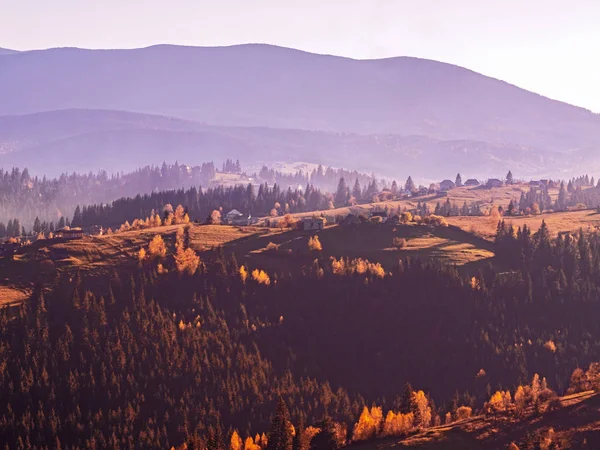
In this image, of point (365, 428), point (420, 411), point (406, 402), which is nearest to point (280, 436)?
point (365, 428)

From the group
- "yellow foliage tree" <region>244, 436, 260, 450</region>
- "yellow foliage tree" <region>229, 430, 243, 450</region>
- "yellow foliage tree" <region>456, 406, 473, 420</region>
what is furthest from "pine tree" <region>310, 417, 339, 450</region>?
"yellow foliage tree" <region>456, 406, 473, 420</region>

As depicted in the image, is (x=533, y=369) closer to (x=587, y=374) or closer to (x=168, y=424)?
(x=587, y=374)

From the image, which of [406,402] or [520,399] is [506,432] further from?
[406,402]

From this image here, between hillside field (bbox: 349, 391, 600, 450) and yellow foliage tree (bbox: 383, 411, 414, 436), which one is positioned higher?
hillside field (bbox: 349, 391, 600, 450)

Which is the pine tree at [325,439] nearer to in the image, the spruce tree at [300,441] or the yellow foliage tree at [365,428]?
the spruce tree at [300,441]

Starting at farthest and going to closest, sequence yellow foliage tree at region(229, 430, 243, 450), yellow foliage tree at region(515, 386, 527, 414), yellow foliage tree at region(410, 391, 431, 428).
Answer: yellow foliage tree at region(229, 430, 243, 450) → yellow foliage tree at region(410, 391, 431, 428) → yellow foliage tree at region(515, 386, 527, 414)

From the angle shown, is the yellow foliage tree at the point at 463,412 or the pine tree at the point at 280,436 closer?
the pine tree at the point at 280,436

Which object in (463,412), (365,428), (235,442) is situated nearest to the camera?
(365,428)

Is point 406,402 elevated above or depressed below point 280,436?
above

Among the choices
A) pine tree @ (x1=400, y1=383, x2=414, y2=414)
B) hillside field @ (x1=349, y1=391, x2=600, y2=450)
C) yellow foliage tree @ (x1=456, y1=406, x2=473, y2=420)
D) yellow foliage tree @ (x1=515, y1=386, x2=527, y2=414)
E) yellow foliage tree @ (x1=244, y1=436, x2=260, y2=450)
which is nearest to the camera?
hillside field @ (x1=349, y1=391, x2=600, y2=450)

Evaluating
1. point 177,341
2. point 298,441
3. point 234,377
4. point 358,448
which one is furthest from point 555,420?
point 177,341

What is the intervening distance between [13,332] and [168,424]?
4399cm

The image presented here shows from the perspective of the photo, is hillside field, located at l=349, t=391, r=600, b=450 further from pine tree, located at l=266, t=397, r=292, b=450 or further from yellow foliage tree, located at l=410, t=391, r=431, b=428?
pine tree, located at l=266, t=397, r=292, b=450

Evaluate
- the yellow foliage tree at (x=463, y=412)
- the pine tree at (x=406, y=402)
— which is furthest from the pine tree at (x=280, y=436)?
the yellow foliage tree at (x=463, y=412)
